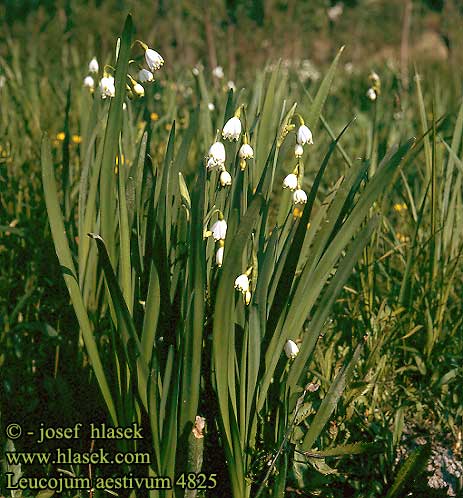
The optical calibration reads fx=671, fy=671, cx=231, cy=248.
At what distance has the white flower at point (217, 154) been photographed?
1.35 metres

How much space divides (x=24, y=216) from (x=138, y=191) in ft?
3.60

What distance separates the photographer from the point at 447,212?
7.20 ft

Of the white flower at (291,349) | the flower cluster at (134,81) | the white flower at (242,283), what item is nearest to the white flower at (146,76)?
the flower cluster at (134,81)

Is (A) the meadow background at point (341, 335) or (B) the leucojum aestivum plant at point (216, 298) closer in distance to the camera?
(B) the leucojum aestivum plant at point (216, 298)

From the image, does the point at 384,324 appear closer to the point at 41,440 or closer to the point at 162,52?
the point at 41,440

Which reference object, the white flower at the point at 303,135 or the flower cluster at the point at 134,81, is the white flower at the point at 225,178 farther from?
the flower cluster at the point at 134,81

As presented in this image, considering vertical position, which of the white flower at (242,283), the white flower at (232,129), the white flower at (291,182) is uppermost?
the white flower at (232,129)

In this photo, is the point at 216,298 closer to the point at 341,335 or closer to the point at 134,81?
the point at 134,81

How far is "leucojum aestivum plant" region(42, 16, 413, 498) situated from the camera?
4.11 feet

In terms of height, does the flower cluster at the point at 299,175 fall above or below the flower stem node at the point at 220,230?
above

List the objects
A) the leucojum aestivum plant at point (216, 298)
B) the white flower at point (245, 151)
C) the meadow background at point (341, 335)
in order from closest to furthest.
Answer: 1. the leucojum aestivum plant at point (216, 298)
2. the white flower at point (245, 151)
3. the meadow background at point (341, 335)

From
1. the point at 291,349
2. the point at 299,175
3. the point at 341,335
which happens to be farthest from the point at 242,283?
the point at 341,335

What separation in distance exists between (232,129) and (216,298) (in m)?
0.37

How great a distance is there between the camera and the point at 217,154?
135cm
